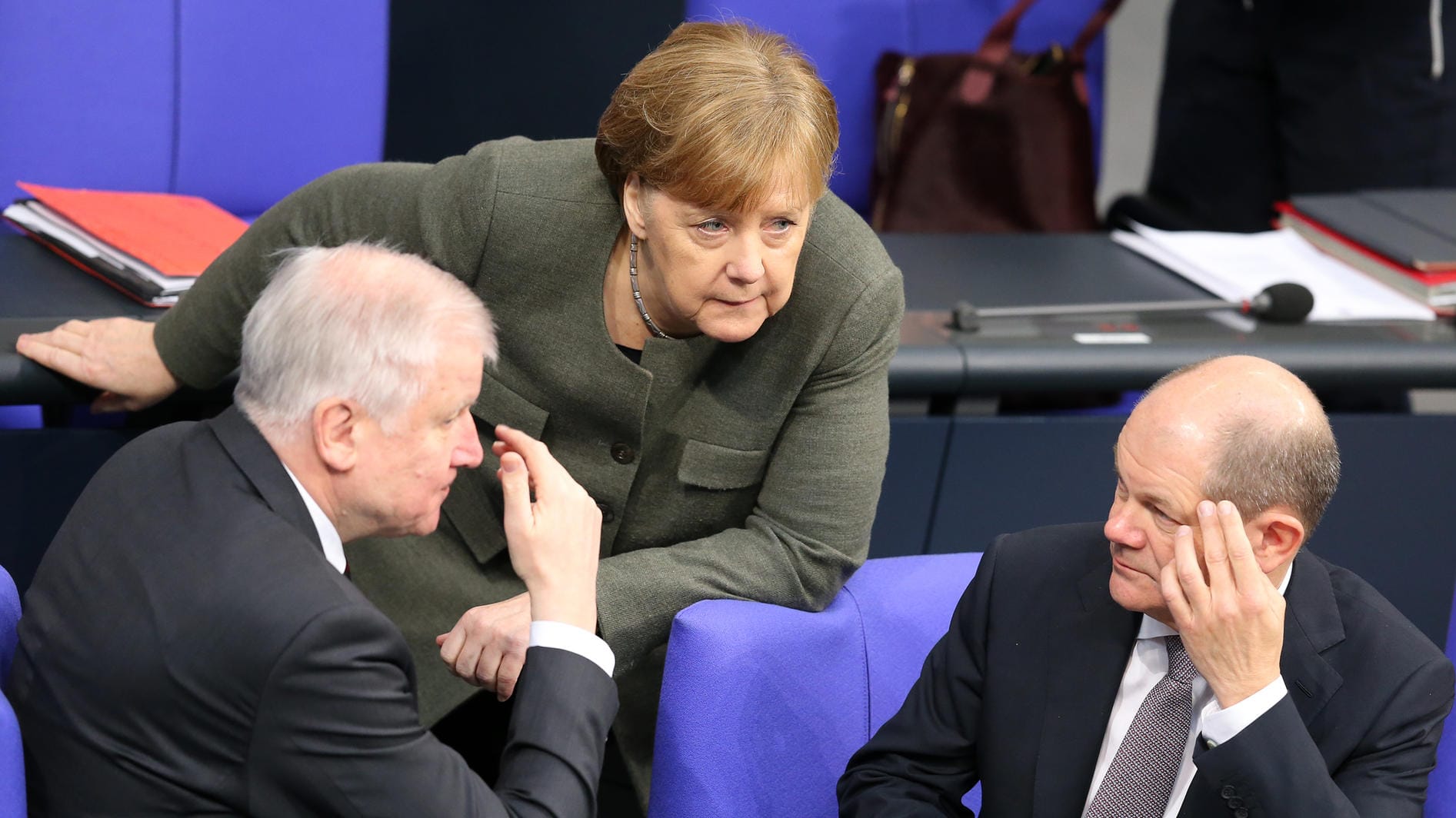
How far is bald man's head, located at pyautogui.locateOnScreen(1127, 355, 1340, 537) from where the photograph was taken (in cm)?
155

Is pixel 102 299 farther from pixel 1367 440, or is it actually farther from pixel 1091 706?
pixel 1367 440

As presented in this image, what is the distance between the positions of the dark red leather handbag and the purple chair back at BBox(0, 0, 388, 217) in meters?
1.06

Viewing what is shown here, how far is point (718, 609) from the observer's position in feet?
5.77

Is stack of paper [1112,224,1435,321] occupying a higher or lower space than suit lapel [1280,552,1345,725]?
higher

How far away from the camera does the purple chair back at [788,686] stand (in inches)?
67.7

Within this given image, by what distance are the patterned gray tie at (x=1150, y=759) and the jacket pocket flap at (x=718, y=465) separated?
1.84 feet

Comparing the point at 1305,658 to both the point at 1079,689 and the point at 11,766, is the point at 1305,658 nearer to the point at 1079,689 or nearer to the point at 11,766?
the point at 1079,689

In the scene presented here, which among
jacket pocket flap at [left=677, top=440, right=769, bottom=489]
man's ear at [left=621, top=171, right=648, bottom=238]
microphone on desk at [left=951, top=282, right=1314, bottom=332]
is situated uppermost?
man's ear at [left=621, top=171, right=648, bottom=238]

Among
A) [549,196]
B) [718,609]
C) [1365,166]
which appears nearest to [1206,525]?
[718,609]

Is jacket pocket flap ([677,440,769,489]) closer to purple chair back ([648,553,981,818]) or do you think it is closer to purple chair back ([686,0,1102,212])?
purple chair back ([648,553,981,818])

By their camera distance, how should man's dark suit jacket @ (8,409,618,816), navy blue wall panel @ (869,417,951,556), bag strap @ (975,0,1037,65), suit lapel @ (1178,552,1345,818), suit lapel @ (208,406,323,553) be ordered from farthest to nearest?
1. bag strap @ (975,0,1037,65)
2. navy blue wall panel @ (869,417,951,556)
3. suit lapel @ (1178,552,1345,818)
4. suit lapel @ (208,406,323,553)
5. man's dark suit jacket @ (8,409,618,816)

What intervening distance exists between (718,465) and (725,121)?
0.46 m

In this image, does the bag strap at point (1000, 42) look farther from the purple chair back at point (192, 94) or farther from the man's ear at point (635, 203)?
the man's ear at point (635, 203)

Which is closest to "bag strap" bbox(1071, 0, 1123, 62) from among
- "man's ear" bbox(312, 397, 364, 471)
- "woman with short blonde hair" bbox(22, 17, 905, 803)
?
"woman with short blonde hair" bbox(22, 17, 905, 803)
